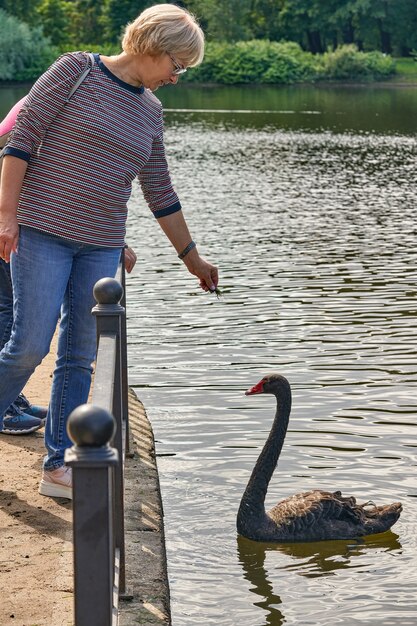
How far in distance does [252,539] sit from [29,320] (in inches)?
78.5

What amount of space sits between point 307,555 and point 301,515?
0.20 meters

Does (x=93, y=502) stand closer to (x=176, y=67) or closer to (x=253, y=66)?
(x=176, y=67)

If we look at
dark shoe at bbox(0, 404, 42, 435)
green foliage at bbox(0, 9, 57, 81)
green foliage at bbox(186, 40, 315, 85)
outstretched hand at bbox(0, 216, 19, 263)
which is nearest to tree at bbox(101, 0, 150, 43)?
green foliage at bbox(186, 40, 315, 85)

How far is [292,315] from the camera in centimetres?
1269

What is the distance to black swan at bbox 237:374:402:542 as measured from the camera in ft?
22.2

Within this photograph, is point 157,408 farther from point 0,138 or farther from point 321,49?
point 321,49

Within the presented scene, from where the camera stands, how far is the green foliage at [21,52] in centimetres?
8025

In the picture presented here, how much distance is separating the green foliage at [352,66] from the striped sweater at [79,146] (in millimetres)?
80242

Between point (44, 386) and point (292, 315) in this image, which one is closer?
point (44, 386)

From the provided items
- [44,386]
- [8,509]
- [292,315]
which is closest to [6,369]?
[8,509]

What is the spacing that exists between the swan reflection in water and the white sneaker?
1.00 meters

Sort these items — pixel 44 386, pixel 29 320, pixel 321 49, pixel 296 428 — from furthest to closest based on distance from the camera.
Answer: pixel 321 49, pixel 296 428, pixel 44 386, pixel 29 320

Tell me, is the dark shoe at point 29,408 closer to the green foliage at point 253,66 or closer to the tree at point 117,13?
the green foliage at point 253,66

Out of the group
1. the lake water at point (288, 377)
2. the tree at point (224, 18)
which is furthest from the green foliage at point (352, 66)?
the lake water at point (288, 377)
